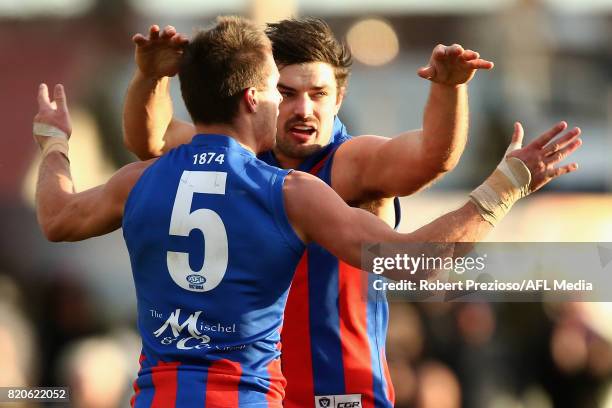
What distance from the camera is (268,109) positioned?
459cm

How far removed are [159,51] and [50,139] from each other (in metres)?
0.69

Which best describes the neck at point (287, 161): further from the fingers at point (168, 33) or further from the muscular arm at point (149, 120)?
the fingers at point (168, 33)

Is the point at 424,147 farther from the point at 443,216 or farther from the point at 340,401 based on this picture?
the point at 340,401

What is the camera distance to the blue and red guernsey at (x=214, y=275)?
4.33 meters

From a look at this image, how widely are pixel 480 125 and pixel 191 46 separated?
751 centimetres

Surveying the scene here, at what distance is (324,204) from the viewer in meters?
4.29

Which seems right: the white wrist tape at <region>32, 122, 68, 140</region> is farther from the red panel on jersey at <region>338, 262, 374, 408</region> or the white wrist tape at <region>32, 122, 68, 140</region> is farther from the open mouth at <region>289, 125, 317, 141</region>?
the red panel on jersey at <region>338, 262, 374, 408</region>

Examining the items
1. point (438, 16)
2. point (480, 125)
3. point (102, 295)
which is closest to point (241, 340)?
point (102, 295)

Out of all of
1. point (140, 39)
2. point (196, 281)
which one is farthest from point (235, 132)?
point (140, 39)

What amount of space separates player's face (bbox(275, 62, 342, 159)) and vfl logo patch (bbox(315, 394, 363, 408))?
3.82 feet

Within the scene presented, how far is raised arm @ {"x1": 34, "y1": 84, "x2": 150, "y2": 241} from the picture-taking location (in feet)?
15.4

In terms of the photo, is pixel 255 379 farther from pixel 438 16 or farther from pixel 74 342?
pixel 438 16

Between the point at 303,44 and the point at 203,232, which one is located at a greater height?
the point at 303,44

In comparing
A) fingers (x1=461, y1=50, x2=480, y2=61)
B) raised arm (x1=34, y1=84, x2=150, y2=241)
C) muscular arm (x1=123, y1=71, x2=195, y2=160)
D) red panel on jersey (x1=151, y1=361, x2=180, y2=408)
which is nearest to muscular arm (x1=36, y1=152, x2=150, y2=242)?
raised arm (x1=34, y1=84, x2=150, y2=241)
